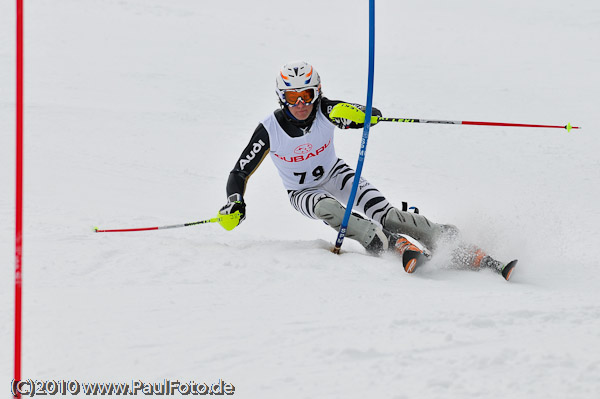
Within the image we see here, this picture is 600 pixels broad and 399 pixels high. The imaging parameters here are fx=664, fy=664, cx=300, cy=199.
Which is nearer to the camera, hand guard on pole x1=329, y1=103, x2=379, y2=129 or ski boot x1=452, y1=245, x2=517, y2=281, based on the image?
ski boot x1=452, y1=245, x2=517, y2=281

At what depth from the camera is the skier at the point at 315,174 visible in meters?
4.69

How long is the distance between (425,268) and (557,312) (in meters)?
1.13

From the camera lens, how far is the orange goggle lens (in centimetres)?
487

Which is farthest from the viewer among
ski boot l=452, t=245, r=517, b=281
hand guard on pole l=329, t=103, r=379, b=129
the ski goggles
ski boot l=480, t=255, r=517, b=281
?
the ski goggles

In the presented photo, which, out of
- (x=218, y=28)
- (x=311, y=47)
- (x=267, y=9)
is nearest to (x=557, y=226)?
(x=311, y=47)

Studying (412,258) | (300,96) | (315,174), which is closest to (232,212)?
(315,174)

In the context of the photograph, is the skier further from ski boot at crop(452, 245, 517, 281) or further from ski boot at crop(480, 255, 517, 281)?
ski boot at crop(480, 255, 517, 281)

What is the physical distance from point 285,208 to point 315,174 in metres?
1.99

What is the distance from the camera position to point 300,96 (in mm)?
4871

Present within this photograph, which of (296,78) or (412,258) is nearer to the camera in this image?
(412,258)

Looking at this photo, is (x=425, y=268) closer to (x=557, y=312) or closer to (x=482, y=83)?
(x=557, y=312)

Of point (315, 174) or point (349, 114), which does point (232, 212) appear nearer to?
point (315, 174)

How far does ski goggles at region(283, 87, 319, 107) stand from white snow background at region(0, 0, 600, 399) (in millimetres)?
1075

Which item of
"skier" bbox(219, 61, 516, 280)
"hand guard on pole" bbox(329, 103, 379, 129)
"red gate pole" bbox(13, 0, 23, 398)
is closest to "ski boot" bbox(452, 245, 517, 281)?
"skier" bbox(219, 61, 516, 280)
